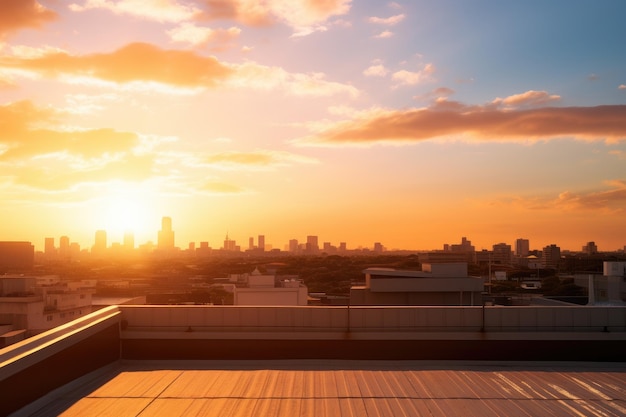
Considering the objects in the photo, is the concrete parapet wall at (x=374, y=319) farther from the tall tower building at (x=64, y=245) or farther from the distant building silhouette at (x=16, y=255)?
the tall tower building at (x=64, y=245)

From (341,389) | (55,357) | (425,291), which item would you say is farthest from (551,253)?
(55,357)

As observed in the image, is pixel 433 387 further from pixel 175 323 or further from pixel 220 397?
pixel 175 323

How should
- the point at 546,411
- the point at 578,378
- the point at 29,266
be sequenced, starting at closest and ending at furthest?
the point at 546,411 → the point at 578,378 → the point at 29,266

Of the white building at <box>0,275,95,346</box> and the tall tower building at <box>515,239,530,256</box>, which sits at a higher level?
the tall tower building at <box>515,239,530,256</box>

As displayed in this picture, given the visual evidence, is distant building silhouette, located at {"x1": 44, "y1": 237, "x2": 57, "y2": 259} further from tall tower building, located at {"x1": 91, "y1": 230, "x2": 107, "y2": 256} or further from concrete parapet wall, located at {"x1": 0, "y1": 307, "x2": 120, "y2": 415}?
concrete parapet wall, located at {"x1": 0, "y1": 307, "x2": 120, "y2": 415}

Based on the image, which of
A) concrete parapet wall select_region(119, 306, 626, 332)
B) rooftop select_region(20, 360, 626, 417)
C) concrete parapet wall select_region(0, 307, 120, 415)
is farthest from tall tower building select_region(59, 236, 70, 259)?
rooftop select_region(20, 360, 626, 417)

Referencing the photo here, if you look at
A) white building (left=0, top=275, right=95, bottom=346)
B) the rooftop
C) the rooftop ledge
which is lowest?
white building (left=0, top=275, right=95, bottom=346)

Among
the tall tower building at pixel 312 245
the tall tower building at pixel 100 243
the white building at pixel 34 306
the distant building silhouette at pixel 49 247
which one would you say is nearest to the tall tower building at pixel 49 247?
the distant building silhouette at pixel 49 247

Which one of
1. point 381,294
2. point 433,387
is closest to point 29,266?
point 381,294

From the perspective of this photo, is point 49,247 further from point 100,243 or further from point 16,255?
point 16,255
